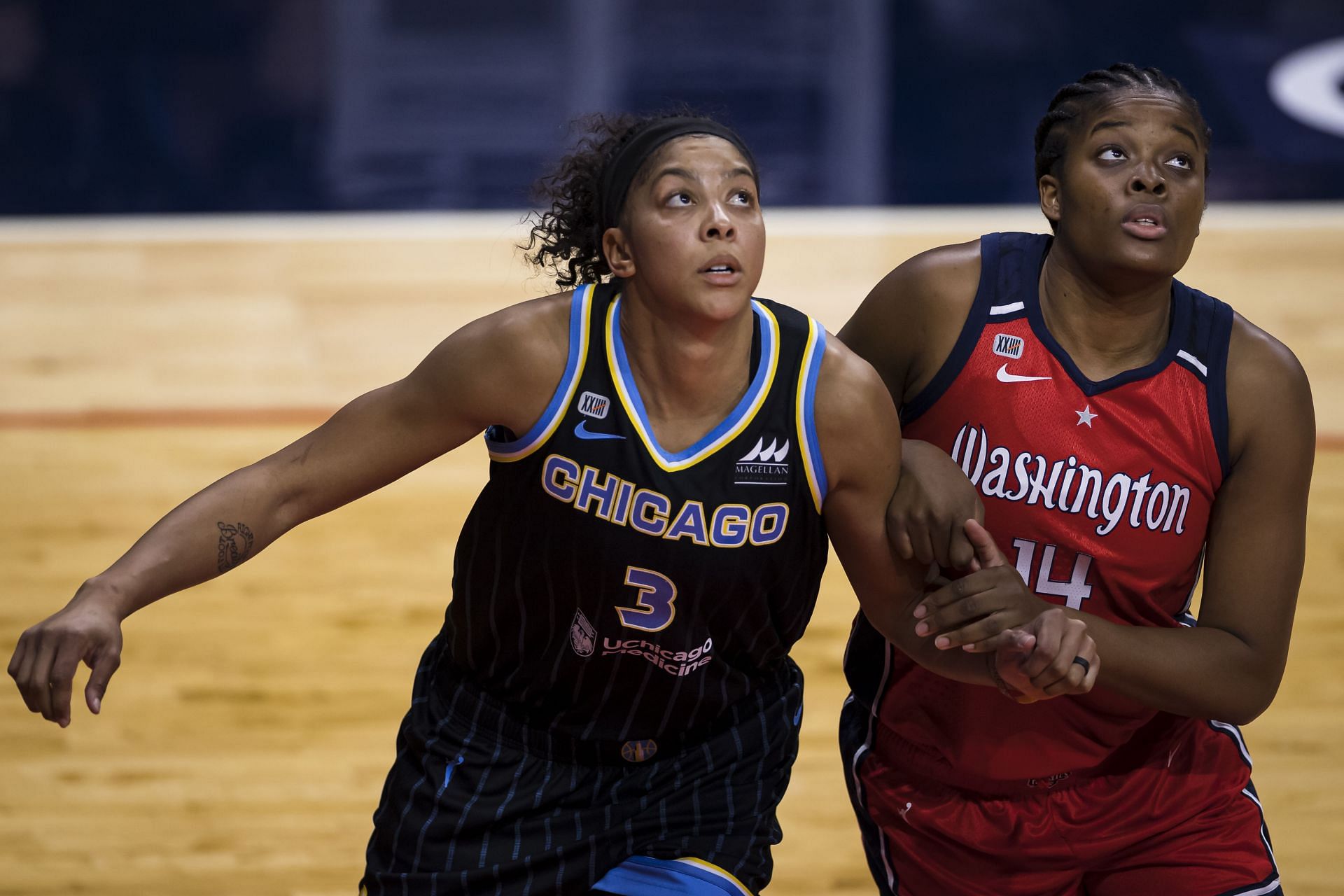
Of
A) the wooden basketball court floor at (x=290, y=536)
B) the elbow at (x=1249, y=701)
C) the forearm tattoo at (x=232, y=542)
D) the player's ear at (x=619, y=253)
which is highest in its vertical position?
the player's ear at (x=619, y=253)

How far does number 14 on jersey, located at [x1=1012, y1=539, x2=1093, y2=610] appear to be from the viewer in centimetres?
257

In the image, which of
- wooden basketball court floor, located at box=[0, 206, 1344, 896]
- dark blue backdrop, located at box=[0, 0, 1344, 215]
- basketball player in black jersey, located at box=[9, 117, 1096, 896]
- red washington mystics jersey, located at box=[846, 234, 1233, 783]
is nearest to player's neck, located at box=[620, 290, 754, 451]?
basketball player in black jersey, located at box=[9, 117, 1096, 896]

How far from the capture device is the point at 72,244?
25.5ft

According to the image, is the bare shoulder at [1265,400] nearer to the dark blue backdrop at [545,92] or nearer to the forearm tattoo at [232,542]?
the forearm tattoo at [232,542]

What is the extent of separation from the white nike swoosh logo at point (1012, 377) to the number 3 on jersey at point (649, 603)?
0.64 meters

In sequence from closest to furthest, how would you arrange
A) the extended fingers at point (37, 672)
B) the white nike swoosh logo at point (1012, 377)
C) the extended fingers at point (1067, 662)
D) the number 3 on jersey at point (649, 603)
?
1. the extended fingers at point (37, 672)
2. the extended fingers at point (1067, 662)
3. the number 3 on jersey at point (649, 603)
4. the white nike swoosh logo at point (1012, 377)

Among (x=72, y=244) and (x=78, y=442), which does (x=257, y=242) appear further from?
(x=78, y=442)

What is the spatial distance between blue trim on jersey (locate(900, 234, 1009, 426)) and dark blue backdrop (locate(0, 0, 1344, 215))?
547 centimetres

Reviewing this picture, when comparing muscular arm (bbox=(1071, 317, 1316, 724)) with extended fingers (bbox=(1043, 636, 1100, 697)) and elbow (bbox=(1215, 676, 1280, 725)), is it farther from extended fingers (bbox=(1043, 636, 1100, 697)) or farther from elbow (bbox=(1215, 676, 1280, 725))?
extended fingers (bbox=(1043, 636, 1100, 697))

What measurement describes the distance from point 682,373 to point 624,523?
23 cm

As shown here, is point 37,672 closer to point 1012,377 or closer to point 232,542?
point 232,542

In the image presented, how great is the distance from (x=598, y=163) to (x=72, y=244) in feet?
19.8

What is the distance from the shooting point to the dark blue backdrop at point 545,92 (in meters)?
7.98

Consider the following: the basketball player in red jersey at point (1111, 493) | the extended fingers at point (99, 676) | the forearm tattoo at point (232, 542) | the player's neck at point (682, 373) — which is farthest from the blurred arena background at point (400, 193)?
the extended fingers at point (99, 676)
